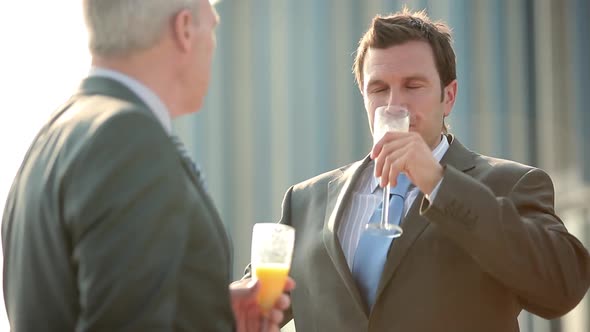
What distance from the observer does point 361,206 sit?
2.31m

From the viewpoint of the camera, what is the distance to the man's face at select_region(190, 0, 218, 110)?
1.41 meters

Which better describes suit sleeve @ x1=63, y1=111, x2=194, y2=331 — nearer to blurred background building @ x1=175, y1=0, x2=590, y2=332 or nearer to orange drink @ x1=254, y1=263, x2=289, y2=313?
orange drink @ x1=254, y1=263, x2=289, y2=313

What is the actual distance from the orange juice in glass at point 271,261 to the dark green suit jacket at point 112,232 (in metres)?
0.24

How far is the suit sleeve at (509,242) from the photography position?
198cm

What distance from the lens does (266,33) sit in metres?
3.69

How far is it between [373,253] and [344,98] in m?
1.61

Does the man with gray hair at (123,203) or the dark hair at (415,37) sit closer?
the man with gray hair at (123,203)

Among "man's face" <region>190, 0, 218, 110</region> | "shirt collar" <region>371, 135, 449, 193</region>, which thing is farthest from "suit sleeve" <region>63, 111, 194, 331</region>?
"shirt collar" <region>371, 135, 449, 193</region>

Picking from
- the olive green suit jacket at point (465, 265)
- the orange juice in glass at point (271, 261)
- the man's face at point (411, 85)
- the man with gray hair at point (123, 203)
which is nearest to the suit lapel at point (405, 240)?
the olive green suit jacket at point (465, 265)

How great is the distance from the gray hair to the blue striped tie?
0.94 meters

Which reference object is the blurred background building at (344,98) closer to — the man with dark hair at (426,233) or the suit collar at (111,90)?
the man with dark hair at (426,233)

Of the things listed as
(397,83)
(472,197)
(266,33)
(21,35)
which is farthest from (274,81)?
(472,197)

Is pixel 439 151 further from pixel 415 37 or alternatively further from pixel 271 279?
pixel 271 279

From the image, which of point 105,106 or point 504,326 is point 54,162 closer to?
point 105,106
